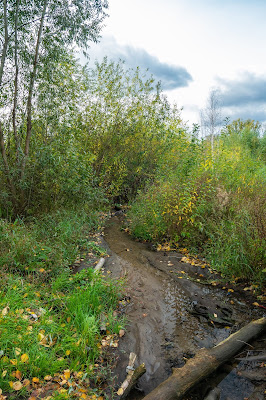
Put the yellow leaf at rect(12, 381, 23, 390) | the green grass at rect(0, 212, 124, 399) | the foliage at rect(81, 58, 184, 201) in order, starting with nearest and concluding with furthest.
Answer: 1. the yellow leaf at rect(12, 381, 23, 390)
2. the green grass at rect(0, 212, 124, 399)
3. the foliage at rect(81, 58, 184, 201)

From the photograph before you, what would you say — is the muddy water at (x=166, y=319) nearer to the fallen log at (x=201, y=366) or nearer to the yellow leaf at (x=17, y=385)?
the fallen log at (x=201, y=366)

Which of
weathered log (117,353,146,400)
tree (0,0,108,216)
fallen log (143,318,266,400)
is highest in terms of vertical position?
tree (0,0,108,216)

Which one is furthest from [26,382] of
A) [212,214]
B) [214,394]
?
[212,214]

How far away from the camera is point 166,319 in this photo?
3939 mm

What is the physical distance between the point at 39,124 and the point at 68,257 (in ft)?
12.5

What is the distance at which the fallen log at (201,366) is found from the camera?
2334mm

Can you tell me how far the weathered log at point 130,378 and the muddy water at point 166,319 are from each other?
0.10m

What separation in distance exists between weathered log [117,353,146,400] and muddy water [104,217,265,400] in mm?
95

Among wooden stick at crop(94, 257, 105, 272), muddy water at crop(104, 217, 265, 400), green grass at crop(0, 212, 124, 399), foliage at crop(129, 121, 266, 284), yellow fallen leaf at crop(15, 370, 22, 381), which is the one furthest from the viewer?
wooden stick at crop(94, 257, 105, 272)

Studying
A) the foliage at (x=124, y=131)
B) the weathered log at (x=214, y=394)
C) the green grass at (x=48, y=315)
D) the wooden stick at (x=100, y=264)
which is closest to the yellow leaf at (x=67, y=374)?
the green grass at (x=48, y=315)

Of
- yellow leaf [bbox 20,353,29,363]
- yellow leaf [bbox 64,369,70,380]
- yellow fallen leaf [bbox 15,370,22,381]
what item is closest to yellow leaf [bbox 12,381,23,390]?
yellow fallen leaf [bbox 15,370,22,381]

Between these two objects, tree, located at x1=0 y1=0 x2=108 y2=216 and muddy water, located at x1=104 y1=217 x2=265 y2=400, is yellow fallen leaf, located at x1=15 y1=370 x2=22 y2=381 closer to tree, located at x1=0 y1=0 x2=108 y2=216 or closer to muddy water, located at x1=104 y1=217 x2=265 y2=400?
muddy water, located at x1=104 y1=217 x2=265 y2=400

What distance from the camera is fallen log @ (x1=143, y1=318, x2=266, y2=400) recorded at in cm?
233

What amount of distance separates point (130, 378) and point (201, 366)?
73cm
